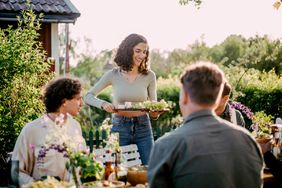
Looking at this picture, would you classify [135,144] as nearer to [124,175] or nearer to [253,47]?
[124,175]

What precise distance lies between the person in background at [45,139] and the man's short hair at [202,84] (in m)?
1.26

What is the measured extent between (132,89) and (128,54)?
326 mm

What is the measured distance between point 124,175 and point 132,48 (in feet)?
5.31

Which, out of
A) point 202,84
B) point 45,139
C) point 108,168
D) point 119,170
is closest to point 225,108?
point 119,170

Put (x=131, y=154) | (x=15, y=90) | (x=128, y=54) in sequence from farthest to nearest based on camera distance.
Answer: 1. (x=15, y=90)
2. (x=128, y=54)
3. (x=131, y=154)

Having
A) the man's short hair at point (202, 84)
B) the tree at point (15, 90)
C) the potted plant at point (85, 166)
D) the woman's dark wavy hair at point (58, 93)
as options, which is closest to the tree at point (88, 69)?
the tree at point (15, 90)

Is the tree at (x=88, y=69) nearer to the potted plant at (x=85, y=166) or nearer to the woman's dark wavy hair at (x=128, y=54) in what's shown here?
the woman's dark wavy hair at (x=128, y=54)

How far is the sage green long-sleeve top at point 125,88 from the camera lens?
16.9 feet

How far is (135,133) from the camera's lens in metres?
5.05

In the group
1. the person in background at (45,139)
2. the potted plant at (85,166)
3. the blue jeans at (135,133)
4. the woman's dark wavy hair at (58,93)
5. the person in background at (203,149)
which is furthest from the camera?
the blue jeans at (135,133)

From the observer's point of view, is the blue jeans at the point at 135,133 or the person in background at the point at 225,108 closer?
the person in background at the point at 225,108

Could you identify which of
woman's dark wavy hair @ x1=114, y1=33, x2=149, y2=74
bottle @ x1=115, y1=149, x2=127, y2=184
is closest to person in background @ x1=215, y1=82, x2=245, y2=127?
woman's dark wavy hair @ x1=114, y1=33, x2=149, y2=74

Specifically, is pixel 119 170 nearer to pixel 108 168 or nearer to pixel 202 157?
pixel 108 168

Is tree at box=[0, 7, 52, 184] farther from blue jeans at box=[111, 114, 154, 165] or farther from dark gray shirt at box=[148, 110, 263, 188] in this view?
dark gray shirt at box=[148, 110, 263, 188]
